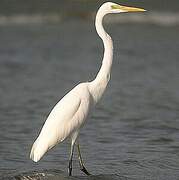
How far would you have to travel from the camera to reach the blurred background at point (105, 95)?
30.0 feet

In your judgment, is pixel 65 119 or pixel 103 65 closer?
pixel 65 119

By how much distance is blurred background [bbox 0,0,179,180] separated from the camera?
9133 mm

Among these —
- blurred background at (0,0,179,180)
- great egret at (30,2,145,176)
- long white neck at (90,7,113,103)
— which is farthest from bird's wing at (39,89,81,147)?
blurred background at (0,0,179,180)

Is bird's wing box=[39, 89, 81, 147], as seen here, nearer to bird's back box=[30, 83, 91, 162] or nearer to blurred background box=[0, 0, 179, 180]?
bird's back box=[30, 83, 91, 162]

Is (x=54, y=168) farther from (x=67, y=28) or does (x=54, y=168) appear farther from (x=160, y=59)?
(x=67, y=28)

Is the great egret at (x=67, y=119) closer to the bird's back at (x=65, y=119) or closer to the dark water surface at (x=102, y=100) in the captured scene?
the bird's back at (x=65, y=119)

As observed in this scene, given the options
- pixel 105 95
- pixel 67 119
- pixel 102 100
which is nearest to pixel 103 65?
pixel 67 119

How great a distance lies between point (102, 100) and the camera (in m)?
13.5

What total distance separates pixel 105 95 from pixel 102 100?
0.49 meters

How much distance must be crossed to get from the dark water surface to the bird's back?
0.73 meters

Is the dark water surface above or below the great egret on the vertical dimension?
below

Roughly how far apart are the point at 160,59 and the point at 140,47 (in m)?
3.06

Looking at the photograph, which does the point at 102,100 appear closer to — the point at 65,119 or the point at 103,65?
the point at 103,65

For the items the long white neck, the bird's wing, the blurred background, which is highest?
the long white neck
